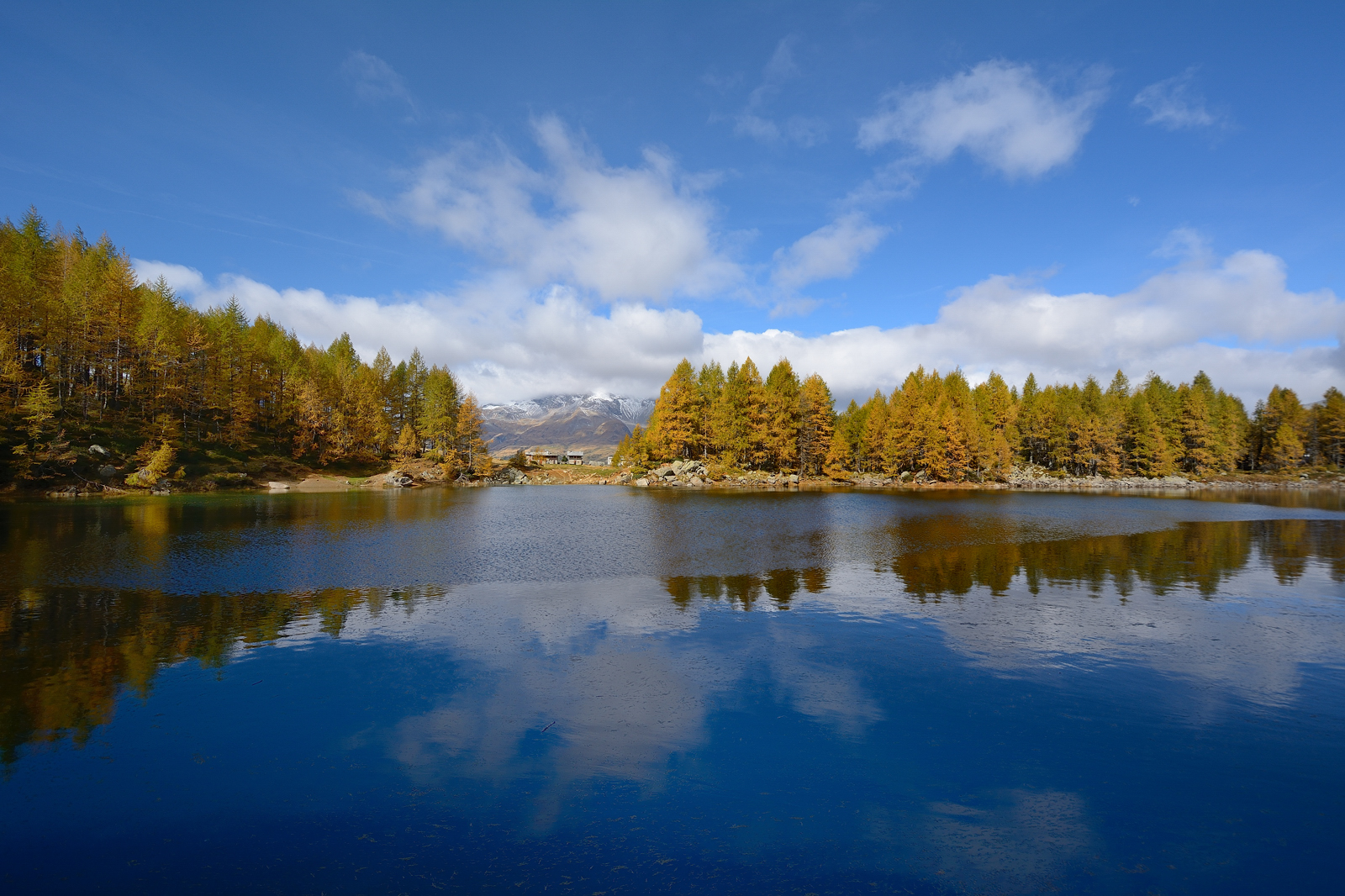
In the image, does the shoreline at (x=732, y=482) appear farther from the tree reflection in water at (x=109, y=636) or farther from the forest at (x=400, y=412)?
the tree reflection in water at (x=109, y=636)

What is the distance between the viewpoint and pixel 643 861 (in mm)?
7770

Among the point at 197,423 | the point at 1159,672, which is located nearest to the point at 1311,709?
the point at 1159,672

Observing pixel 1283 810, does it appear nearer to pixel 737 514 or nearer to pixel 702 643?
pixel 702 643

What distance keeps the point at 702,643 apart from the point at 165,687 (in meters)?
13.0

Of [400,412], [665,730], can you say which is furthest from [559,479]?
[665,730]

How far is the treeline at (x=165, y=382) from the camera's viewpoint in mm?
62938

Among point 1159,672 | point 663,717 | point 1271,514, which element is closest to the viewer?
point 663,717

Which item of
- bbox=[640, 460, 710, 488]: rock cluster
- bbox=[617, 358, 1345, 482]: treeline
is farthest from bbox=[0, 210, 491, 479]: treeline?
bbox=[617, 358, 1345, 482]: treeline

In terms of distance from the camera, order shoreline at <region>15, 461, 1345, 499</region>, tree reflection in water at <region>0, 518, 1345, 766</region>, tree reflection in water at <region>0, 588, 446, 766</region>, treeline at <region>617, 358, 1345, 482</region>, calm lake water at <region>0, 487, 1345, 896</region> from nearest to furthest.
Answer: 1. calm lake water at <region>0, 487, 1345, 896</region>
2. tree reflection in water at <region>0, 588, 446, 766</region>
3. tree reflection in water at <region>0, 518, 1345, 766</region>
4. shoreline at <region>15, 461, 1345, 499</region>
5. treeline at <region>617, 358, 1345, 482</region>

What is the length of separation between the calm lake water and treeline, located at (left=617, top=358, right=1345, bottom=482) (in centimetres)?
8152

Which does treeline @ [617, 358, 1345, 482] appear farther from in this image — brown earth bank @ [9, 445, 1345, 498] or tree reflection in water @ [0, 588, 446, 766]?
tree reflection in water @ [0, 588, 446, 766]

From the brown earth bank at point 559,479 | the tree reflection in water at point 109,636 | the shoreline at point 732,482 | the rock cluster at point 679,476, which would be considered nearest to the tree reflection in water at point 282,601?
the tree reflection in water at point 109,636

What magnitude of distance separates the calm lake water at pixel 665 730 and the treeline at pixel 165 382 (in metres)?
53.7

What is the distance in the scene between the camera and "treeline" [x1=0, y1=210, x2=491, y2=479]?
62.9 m
